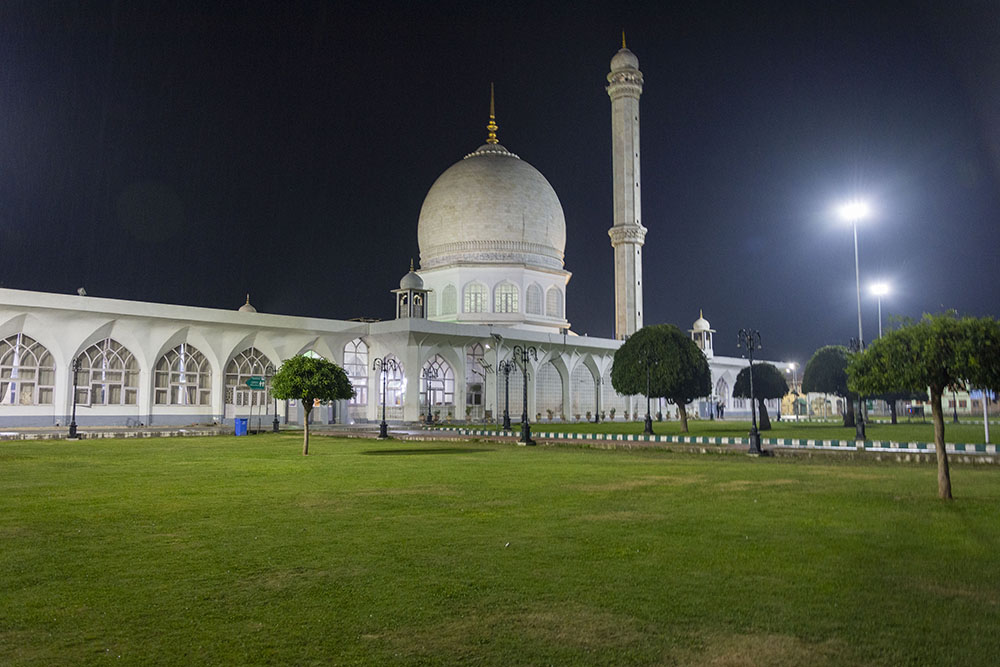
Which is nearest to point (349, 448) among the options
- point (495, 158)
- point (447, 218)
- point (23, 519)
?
point (23, 519)

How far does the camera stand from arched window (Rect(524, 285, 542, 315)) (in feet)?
174

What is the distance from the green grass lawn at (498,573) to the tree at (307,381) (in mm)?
8479

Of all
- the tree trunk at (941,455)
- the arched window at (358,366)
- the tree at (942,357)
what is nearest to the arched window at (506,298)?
the arched window at (358,366)

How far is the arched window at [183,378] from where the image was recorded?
39.1 meters

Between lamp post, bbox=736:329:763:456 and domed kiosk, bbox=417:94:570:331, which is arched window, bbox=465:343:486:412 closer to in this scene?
domed kiosk, bbox=417:94:570:331

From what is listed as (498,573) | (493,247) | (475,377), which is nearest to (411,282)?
(475,377)

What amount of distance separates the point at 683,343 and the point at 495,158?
26.3m

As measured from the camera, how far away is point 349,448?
898 inches

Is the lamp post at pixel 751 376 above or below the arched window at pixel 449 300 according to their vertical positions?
below

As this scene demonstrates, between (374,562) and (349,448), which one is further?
(349,448)

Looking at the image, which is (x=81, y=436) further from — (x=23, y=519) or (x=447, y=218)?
(x=447, y=218)

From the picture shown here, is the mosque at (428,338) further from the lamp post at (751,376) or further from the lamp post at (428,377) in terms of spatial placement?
the lamp post at (751,376)

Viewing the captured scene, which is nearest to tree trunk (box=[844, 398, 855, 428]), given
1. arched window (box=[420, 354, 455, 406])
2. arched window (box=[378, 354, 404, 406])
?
arched window (box=[420, 354, 455, 406])

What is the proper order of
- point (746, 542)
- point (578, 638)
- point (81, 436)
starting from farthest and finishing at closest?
point (81, 436)
point (746, 542)
point (578, 638)
